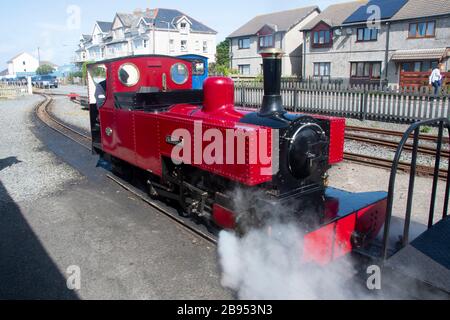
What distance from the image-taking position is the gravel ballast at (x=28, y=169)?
23.7 feet

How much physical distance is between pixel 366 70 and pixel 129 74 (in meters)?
26.0

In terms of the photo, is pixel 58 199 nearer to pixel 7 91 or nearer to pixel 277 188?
pixel 277 188

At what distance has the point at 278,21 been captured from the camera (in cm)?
3847

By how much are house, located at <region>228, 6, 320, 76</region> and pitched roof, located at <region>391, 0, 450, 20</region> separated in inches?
450

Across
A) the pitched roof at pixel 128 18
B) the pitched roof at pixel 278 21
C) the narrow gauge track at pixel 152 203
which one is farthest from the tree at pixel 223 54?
the narrow gauge track at pixel 152 203

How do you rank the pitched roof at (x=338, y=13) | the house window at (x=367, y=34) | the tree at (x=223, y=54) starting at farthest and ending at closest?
the tree at (x=223, y=54), the pitched roof at (x=338, y=13), the house window at (x=367, y=34)

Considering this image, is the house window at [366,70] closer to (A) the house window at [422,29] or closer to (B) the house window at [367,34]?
(B) the house window at [367,34]

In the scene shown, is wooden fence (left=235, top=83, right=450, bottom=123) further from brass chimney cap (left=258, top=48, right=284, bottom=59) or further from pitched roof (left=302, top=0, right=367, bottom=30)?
pitched roof (left=302, top=0, right=367, bottom=30)

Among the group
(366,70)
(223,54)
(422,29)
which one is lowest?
(366,70)

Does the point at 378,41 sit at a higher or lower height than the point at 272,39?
lower

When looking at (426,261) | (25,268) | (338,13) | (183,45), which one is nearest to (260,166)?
(426,261)

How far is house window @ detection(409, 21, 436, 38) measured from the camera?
24891mm

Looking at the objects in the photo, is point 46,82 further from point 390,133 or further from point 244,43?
point 390,133
